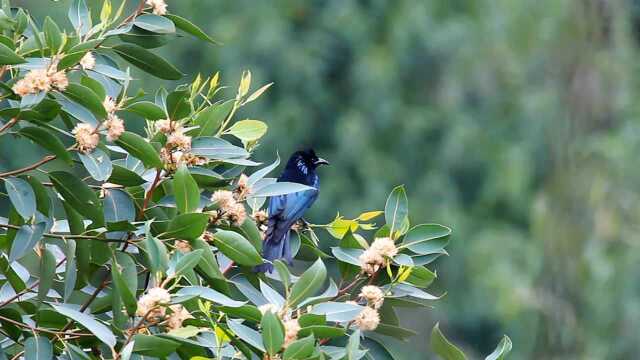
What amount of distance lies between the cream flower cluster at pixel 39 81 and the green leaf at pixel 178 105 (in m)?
0.20

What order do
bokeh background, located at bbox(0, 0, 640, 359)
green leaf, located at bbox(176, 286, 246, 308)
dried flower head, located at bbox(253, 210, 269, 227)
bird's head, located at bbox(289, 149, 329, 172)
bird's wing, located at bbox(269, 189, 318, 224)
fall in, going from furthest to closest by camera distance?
bokeh background, located at bbox(0, 0, 640, 359) < bird's head, located at bbox(289, 149, 329, 172) < bird's wing, located at bbox(269, 189, 318, 224) < dried flower head, located at bbox(253, 210, 269, 227) < green leaf, located at bbox(176, 286, 246, 308)

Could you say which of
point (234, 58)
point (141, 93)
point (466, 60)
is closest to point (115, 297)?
point (141, 93)

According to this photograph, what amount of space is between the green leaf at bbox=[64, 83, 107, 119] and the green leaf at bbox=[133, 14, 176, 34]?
278 mm

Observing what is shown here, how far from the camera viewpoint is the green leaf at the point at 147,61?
274cm

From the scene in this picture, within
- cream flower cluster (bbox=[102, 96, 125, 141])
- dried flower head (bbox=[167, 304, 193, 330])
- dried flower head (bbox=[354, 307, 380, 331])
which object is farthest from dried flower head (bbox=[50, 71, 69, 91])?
dried flower head (bbox=[354, 307, 380, 331])

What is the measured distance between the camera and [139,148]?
8.13 ft

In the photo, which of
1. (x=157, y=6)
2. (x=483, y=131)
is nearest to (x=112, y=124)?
(x=157, y=6)

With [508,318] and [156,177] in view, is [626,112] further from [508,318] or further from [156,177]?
[156,177]

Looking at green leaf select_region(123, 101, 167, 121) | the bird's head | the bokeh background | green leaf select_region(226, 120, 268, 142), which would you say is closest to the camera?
green leaf select_region(123, 101, 167, 121)

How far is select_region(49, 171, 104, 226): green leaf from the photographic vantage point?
100 inches

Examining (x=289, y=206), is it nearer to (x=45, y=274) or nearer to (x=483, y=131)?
(x=45, y=274)

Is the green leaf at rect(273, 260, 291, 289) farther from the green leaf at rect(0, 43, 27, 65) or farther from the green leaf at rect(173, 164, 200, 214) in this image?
the green leaf at rect(0, 43, 27, 65)

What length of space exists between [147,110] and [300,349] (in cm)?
58

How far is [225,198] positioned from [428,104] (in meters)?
18.9
